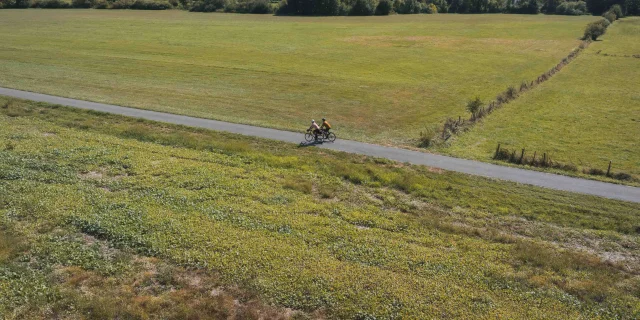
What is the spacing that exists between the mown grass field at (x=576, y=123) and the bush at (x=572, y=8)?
323 ft

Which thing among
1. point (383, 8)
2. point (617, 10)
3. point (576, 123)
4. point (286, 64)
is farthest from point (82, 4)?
point (617, 10)

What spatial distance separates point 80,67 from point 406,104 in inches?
1837

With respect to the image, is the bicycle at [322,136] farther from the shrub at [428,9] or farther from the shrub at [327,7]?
the shrub at [428,9]

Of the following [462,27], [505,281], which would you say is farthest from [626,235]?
[462,27]

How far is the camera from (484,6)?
6703 inches

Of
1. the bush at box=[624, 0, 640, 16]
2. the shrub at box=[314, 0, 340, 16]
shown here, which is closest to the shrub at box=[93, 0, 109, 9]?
the shrub at box=[314, 0, 340, 16]

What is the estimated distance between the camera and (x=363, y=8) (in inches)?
6083

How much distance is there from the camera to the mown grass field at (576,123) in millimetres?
35906

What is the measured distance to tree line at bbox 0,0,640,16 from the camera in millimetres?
153000

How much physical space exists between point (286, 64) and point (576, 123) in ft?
140

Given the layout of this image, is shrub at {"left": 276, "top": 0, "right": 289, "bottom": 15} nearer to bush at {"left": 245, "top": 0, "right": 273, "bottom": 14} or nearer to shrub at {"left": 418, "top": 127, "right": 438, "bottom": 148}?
bush at {"left": 245, "top": 0, "right": 273, "bottom": 14}

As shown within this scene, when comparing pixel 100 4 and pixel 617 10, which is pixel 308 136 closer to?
pixel 617 10

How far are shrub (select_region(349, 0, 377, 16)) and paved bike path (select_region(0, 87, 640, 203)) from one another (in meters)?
124

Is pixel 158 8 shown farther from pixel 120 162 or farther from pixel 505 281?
pixel 505 281
